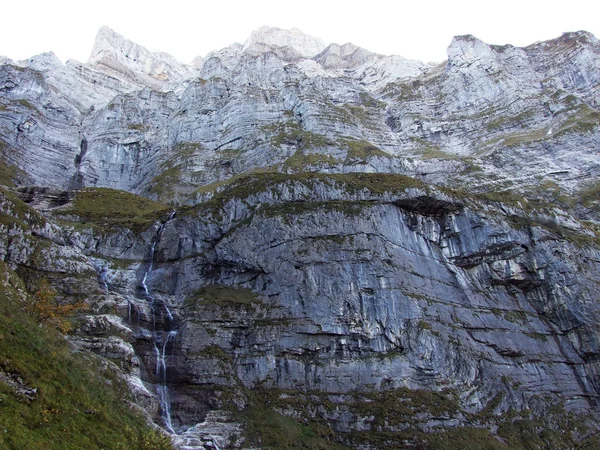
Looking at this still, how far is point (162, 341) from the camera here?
4644 centimetres

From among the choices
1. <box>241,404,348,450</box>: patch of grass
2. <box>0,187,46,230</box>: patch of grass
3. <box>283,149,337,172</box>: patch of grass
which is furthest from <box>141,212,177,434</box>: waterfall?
<box>283,149,337,172</box>: patch of grass

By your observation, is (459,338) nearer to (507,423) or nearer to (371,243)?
(507,423)

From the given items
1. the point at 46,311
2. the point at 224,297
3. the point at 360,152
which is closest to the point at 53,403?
the point at 46,311

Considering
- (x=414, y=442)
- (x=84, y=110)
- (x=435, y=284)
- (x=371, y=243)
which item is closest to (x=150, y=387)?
(x=414, y=442)

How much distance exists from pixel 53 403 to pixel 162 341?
2568 cm

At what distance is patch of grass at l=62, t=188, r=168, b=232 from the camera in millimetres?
64975

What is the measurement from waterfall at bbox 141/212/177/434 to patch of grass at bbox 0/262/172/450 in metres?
10.3

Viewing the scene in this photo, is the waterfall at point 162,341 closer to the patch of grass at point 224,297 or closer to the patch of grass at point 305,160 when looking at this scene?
the patch of grass at point 224,297

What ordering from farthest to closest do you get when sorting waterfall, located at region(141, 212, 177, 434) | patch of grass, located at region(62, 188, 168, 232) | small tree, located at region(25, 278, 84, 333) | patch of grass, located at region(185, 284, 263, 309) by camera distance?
patch of grass, located at region(62, 188, 168, 232), patch of grass, located at region(185, 284, 263, 309), waterfall, located at region(141, 212, 177, 434), small tree, located at region(25, 278, 84, 333)

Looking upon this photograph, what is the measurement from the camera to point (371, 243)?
183 ft

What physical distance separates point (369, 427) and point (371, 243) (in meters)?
21.4

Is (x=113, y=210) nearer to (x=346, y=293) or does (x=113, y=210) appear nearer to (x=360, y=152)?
(x=346, y=293)

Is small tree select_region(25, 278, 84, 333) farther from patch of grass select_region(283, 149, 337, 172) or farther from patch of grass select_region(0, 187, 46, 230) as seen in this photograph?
patch of grass select_region(283, 149, 337, 172)

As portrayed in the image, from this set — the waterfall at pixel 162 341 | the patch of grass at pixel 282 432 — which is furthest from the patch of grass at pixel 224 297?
the patch of grass at pixel 282 432
